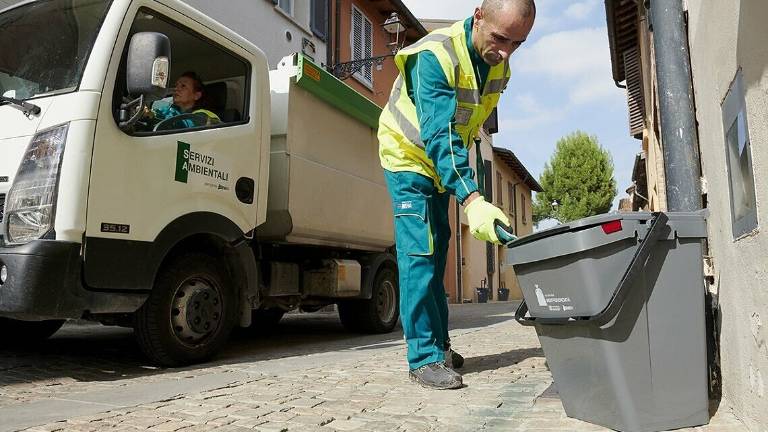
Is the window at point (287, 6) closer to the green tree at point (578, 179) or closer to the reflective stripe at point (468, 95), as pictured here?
the reflective stripe at point (468, 95)

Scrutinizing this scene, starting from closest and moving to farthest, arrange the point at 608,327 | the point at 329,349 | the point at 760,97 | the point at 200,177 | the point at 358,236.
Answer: the point at 760,97 < the point at 608,327 < the point at 200,177 < the point at 329,349 < the point at 358,236

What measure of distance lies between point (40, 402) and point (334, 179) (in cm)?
306

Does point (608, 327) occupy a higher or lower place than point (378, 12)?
lower

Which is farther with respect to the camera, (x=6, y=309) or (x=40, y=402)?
(x=6, y=309)

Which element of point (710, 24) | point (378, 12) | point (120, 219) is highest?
point (378, 12)

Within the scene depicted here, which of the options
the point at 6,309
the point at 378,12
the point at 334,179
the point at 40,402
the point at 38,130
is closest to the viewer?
the point at 40,402

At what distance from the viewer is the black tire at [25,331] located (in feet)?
14.7

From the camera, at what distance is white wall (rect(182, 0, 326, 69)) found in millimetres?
9141

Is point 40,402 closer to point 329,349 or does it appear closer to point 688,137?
point 329,349

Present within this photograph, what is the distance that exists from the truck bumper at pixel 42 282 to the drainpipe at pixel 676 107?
2810 millimetres

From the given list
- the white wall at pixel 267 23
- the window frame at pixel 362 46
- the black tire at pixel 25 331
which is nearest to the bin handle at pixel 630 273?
the black tire at pixel 25 331

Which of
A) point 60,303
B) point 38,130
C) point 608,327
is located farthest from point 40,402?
point 608,327

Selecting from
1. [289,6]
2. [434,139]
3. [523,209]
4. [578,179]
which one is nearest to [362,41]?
[289,6]

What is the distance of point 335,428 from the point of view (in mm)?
2346
